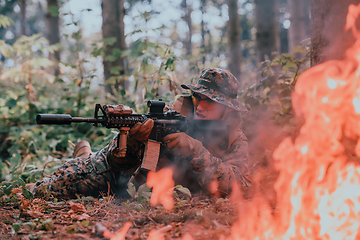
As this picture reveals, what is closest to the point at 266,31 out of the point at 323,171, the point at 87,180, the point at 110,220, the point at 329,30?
the point at 329,30

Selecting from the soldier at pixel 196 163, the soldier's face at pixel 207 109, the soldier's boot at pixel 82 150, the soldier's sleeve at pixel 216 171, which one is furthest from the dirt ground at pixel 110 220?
the soldier's boot at pixel 82 150

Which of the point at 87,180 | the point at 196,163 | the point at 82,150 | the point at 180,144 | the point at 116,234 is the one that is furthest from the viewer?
the point at 82,150

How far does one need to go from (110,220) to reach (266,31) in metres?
6.73

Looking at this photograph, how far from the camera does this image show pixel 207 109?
342 cm

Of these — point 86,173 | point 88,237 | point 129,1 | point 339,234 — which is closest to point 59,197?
point 86,173

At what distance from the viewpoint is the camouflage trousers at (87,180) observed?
3348 mm

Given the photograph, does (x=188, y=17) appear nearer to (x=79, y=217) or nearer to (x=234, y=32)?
(x=234, y=32)

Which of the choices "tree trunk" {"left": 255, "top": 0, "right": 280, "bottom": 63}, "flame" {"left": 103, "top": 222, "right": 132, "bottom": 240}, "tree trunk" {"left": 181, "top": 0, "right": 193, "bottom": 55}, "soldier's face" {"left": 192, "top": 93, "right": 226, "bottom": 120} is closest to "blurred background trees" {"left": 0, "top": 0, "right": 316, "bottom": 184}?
"tree trunk" {"left": 255, "top": 0, "right": 280, "bottom": 63}

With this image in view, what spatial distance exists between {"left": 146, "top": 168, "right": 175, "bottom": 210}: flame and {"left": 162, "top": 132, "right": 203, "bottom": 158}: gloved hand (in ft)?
1.42

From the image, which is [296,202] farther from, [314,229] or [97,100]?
[97,100]

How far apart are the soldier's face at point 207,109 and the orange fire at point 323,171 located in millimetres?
1102

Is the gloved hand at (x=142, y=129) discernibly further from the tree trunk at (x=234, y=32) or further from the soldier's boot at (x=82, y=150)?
the tree trunk at (x=234, y=32)

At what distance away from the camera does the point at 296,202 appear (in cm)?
260

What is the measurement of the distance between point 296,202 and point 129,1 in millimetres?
17180
